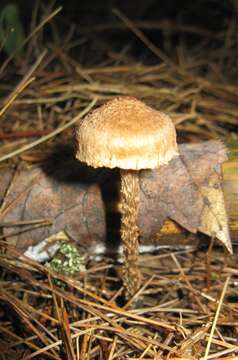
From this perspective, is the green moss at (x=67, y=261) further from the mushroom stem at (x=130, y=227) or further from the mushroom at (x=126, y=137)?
the mushroom at (x=126, y=137)

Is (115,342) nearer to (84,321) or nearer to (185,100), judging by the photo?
(84,321)

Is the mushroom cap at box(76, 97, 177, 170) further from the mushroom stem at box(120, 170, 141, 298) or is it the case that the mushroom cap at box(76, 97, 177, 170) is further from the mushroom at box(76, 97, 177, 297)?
the mushroom stem at box(120, 170, 141, 298)

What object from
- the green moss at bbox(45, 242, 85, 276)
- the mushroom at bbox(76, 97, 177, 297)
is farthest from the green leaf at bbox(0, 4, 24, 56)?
the mushroom at bbox(76, 97, 177, 297)

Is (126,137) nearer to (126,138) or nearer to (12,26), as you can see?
(126,138)

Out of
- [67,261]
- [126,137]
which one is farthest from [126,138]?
[67,261]

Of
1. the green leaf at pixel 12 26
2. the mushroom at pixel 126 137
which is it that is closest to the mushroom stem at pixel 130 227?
the mushroom at pixel 126 137
